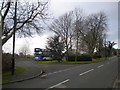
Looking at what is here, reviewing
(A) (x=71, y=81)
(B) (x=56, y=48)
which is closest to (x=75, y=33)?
(B) (x=56, y=48)

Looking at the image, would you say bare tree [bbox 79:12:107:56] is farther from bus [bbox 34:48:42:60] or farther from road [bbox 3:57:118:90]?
road [bbox 3:57:118:90]

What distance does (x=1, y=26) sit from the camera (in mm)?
13570

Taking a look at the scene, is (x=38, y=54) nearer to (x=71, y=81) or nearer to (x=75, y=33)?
(x=75, y=33)

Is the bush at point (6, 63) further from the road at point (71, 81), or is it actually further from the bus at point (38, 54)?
the bus at point (38, 54)

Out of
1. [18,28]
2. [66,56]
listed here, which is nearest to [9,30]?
[18,28]

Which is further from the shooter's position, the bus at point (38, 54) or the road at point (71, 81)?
the bus at point (38, 54)

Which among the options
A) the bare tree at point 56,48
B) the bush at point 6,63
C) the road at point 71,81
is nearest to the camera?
the road at point 71,81

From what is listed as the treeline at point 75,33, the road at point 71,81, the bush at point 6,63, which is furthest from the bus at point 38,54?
the road at point 71,81

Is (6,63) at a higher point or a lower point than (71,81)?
higher

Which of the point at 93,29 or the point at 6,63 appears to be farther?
the point at 93,29

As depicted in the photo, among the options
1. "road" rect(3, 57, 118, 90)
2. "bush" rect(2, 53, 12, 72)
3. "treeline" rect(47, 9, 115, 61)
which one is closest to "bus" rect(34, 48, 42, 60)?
"treeline" rect(47, 9, 115, 61)

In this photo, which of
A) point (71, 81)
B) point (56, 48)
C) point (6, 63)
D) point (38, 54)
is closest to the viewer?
point (71, 81)

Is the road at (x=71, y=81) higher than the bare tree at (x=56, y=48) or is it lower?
lower

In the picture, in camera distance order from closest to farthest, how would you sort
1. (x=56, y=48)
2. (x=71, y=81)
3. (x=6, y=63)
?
(x=71, y=81), (x=6, y=63), (x=56, y=48)
